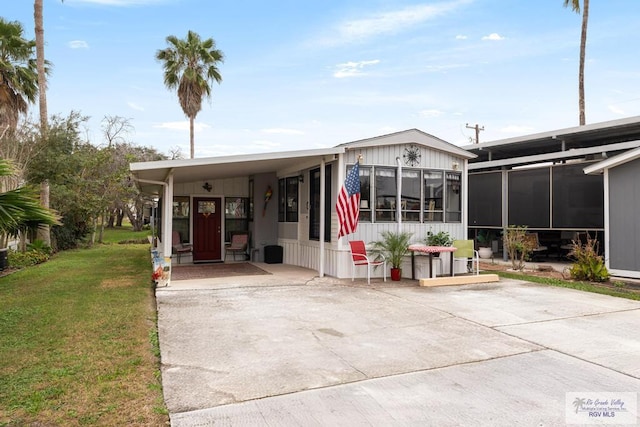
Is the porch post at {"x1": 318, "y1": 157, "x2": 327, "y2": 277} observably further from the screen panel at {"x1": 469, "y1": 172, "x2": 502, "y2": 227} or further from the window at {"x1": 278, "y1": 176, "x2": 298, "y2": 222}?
the screen panel at {"x1": 469, "y1": 172, "x2": 502, "y2": 227}

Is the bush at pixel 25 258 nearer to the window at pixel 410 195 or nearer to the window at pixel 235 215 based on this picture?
the window at pixel 235 215

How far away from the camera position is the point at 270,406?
310 centimetres

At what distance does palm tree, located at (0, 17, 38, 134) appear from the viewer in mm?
15484

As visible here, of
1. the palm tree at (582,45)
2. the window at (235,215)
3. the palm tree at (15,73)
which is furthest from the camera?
the palm tree at (582,45)

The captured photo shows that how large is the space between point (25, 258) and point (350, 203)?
387 inches

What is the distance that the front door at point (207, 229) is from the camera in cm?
1230

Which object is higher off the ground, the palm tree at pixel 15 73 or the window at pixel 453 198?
the palm tree at pixel 15 73

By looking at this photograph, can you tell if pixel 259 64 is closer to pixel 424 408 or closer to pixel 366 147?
pixel 366 147

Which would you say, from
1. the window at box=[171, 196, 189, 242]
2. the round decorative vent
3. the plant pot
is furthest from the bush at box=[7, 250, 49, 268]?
the plant pot

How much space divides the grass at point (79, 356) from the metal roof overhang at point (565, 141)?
11899 millimetres

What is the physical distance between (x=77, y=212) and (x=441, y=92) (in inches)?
608

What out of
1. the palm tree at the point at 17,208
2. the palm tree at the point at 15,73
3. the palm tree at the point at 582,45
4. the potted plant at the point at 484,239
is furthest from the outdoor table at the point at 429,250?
the palm tree at the point at 15,73

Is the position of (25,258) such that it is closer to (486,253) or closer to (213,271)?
(213,271)

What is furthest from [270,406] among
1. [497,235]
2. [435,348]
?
[497,235]
